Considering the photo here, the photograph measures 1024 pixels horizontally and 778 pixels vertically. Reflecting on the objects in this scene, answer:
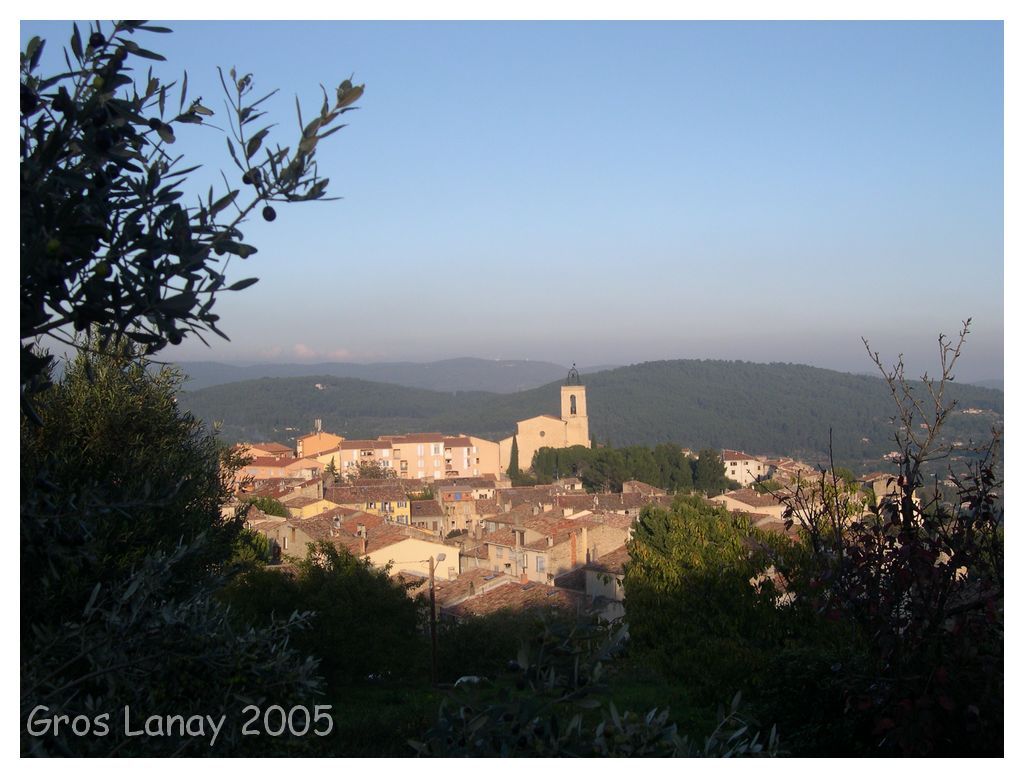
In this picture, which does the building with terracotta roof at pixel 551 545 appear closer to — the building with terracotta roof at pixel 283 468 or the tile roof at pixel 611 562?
the tile roof at pixel 611 562

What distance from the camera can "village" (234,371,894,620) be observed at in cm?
2122

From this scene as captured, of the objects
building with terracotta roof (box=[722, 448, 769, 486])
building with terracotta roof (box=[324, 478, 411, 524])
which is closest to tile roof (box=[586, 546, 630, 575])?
building with terracotta roof (box=[324, 478, 411, 524])

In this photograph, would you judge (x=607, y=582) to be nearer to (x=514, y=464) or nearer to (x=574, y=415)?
(x=514, y=464)

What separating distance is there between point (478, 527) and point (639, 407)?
A: 336 feet

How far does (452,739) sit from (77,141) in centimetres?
184

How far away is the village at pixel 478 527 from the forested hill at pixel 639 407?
53756 mm

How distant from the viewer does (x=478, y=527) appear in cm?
3744

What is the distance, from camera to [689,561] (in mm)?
11453

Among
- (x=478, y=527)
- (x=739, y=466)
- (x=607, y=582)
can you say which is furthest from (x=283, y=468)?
(x=607, y=582)

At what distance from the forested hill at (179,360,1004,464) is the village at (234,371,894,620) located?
2116 inches

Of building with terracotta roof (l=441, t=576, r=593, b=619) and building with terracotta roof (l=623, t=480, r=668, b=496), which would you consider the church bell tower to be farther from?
building with terracotta roof (l=441, t=576, r=593, b=619)

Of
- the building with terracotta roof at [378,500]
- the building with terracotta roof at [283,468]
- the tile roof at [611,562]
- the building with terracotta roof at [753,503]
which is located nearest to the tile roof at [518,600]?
the tile roof at [611,562]

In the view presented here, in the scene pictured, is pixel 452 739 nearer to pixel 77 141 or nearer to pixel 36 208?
pixel 36 208

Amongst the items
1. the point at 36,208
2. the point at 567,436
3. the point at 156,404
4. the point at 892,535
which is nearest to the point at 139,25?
the point at 36,208
